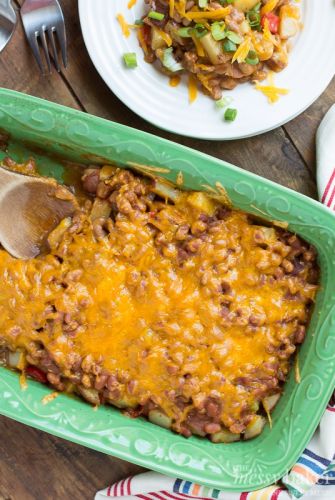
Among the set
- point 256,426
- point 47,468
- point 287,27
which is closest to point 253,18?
point 287,27

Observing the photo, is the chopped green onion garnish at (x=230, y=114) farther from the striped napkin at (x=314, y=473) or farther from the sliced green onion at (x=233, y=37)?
the striped napkin at (x=314, y=473)

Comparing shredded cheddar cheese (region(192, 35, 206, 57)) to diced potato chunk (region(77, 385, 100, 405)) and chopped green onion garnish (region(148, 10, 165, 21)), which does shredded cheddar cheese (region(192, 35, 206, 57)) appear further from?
diced potato chunk (region(77, 385, 100, 405))

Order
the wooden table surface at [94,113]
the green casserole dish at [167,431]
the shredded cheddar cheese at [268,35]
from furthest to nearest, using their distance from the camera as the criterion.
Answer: the wooden table surface at [94,113] → the shredded cheddar cheese at [268,35] → the green casserole dish at [167,431]

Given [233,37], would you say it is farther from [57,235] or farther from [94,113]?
[57,235]

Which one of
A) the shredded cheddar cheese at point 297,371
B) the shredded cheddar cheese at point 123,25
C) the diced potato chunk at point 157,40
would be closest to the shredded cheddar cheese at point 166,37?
the diced potato chunk at point 157,40

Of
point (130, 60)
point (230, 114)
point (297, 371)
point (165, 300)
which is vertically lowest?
point (297, 371)

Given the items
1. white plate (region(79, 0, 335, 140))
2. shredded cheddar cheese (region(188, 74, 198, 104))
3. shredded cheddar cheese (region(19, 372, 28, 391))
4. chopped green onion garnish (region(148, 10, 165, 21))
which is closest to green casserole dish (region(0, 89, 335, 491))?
shredded cheddar cheese (region(19, 372, 28, 391))

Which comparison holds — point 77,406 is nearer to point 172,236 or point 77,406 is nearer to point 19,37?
point 172,236
